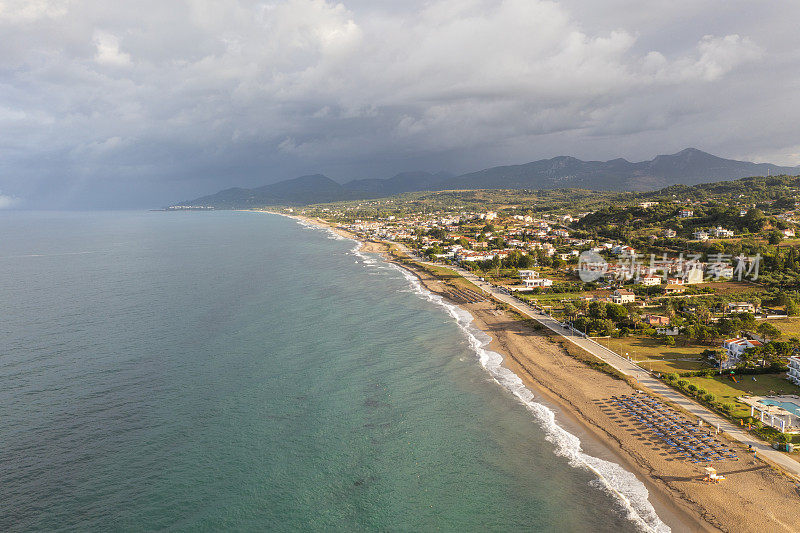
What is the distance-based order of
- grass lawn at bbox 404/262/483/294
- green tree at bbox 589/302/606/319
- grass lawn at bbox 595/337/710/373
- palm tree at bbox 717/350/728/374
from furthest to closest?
grass lawn at bbox 404/262/483/294, green tree at bbox 589/302/606/319, grass lawn at bbox 595/337/710/373, palm tree at bbox 717/350/728/374

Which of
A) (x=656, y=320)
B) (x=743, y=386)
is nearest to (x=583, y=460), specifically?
(x=743, y=386)

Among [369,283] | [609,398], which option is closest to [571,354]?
[609,398]

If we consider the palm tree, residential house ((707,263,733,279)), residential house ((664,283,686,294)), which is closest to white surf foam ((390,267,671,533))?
the palm tree

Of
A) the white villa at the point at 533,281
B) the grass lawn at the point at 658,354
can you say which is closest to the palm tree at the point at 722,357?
→ the grass lawn at the point at 658,354

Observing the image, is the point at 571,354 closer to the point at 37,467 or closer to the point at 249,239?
the point at 37,467

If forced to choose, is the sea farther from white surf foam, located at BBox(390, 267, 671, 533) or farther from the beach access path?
the beach access path

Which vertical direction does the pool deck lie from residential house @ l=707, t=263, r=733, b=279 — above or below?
below

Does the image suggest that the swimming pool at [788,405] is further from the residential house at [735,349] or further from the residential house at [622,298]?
the residential house at [622,298]

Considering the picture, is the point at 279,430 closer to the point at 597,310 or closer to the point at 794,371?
the point at 597,310
